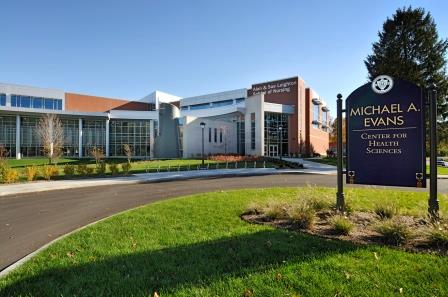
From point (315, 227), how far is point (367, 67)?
1675 inches

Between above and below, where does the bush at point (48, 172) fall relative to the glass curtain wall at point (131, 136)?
below

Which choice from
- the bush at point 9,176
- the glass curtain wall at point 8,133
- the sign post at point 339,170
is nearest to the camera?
the sign post at point 339,170

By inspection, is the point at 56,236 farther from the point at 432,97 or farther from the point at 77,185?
the point at 77,185

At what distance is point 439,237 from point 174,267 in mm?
4233

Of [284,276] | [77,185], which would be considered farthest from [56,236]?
[77,185]

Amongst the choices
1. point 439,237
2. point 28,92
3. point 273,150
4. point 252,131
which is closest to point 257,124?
point 252,131

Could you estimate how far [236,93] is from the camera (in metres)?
76.2

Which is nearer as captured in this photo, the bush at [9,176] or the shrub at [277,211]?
the shrub at [277,211]

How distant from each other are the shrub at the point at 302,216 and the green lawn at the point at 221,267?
604 millimetres

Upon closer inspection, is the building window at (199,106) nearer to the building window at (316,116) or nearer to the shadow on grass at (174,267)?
the building window at (316,116)

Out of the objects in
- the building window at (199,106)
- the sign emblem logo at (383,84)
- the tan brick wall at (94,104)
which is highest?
the building window at (199,106)

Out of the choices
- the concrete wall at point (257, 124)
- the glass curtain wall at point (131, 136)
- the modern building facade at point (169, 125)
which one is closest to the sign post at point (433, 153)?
the modern building facade at point (169, 125)

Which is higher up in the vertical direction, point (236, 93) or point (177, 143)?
point (236, 93)

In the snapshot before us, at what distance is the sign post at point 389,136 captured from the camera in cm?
668
